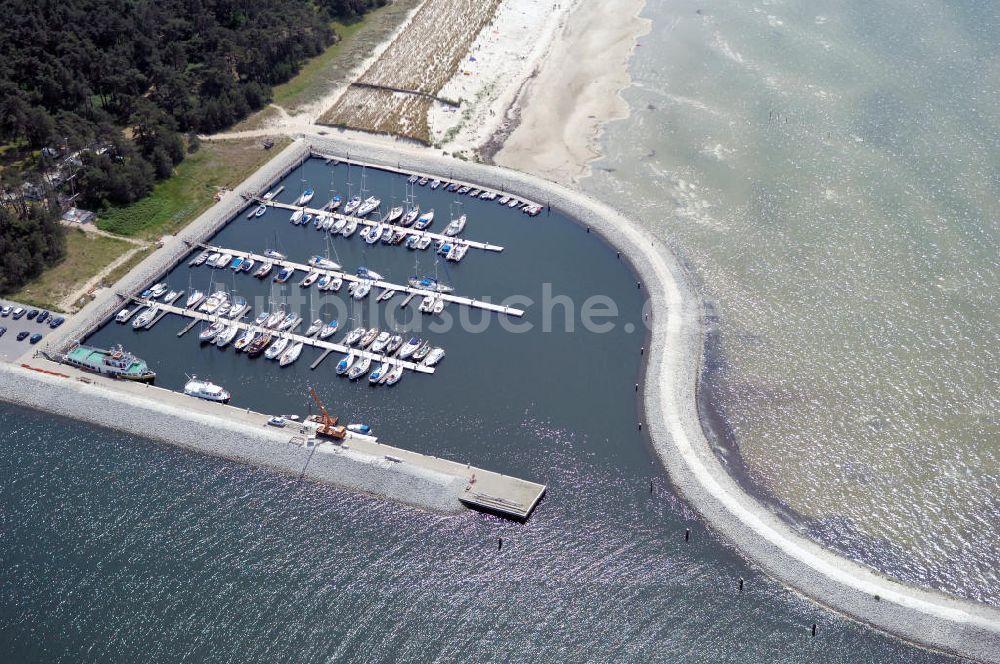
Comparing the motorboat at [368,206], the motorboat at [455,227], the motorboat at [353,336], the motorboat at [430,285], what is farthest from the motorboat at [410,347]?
the motorboat at [368,206]

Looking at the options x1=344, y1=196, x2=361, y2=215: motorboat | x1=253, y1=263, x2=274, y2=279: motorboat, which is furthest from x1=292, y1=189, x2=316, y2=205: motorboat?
x1=253, y1=263, x2=274, y2=279: motorboat

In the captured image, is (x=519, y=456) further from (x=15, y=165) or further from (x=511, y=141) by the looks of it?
(x=15, y=165)

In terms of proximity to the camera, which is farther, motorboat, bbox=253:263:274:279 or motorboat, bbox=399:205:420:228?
motorboat, bbox=399:205:420:228

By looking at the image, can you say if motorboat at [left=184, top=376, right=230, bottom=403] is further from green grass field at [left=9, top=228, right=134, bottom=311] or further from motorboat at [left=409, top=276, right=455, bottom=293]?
motorboat at [left=409, top=276, right=455, bottom=293]

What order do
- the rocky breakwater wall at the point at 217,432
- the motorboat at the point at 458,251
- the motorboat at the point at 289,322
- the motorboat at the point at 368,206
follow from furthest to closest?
the motorboat at the point at 368,206, the motorboat at the point at 458,251, the motorboat at the point at 289,322, the rocky breakwater wall at the point at 217,432

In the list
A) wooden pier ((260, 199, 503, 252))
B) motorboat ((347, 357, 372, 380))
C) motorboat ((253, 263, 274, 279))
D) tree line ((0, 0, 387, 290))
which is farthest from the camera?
tree line ((0, 0, 387, 290))

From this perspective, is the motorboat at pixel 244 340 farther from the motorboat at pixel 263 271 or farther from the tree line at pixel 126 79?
the tree line at pixel 126 79

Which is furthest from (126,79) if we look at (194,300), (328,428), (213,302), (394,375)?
(328,428)
